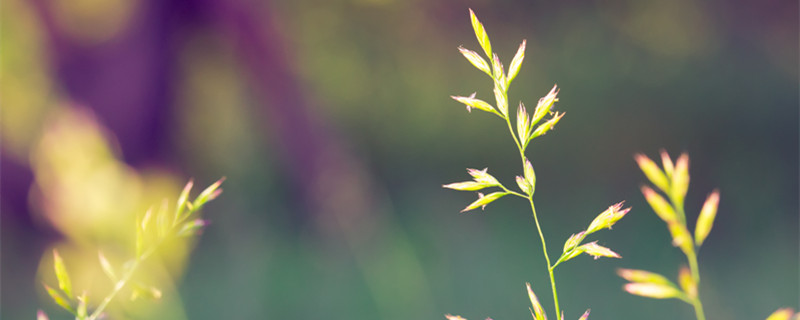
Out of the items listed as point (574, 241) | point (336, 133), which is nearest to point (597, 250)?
point (574, 241)

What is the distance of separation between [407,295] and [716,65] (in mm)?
1025

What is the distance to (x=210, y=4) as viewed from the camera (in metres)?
1.34

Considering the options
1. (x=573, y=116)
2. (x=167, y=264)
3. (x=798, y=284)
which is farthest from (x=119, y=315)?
(x=798, y=284)

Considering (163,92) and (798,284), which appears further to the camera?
(163,92)

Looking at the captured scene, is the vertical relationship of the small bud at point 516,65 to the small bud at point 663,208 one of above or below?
above

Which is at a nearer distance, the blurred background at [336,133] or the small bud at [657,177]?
the small bud at [657,177]

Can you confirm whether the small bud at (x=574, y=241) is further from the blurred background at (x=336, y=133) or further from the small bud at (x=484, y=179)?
the blurred background at (x=336, y=133)

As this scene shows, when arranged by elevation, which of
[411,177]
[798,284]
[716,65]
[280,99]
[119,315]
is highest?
[280,99]

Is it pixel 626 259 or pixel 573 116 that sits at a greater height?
pixel 573 116

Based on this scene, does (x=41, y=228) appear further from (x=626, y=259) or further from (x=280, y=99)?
(x=626, y=259)

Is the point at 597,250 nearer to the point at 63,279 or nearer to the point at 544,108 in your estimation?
the point at 544,108

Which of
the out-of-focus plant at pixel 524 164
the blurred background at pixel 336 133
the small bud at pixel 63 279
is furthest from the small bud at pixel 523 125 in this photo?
the blurred background at pixel 336 133

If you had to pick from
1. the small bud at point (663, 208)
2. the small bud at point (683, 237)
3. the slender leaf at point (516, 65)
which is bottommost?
the small bud at point (683, 237)

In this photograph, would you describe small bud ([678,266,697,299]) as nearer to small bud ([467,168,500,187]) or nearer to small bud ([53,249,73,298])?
small bud ([467,168,500,187])
